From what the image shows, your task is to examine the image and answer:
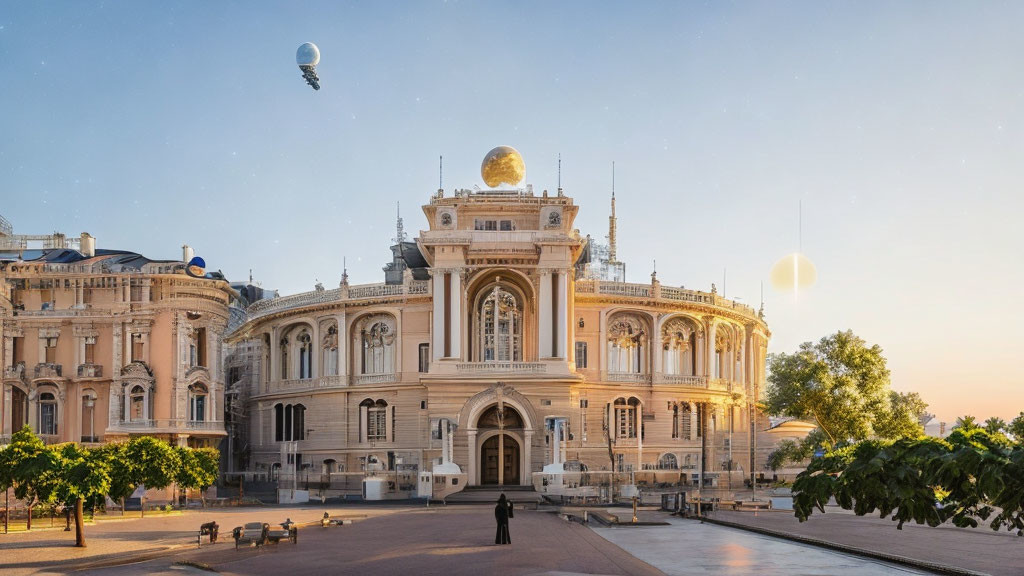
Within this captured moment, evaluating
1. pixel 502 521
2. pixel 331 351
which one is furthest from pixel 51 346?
pixel 502 521

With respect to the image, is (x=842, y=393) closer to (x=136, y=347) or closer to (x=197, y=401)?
(x=197, y=401)

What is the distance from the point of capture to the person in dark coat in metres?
35.9

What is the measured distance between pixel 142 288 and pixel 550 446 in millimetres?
27989

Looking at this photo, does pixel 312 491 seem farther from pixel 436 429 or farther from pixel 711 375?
pixel 711 375

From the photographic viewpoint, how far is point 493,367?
68062 millimetres

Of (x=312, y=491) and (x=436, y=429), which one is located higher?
(x=436, y=429)

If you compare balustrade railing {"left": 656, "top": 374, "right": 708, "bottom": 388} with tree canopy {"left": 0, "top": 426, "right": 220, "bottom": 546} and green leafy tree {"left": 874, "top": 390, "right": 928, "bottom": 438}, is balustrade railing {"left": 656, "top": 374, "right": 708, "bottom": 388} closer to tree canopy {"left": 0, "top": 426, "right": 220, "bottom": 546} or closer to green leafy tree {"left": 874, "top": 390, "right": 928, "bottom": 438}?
green leafy tree {"left": 874, "top": 390, "right": 928, "bottom": 438}

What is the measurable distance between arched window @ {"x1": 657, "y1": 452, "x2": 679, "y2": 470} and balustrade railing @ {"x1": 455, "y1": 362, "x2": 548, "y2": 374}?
50.8 feet

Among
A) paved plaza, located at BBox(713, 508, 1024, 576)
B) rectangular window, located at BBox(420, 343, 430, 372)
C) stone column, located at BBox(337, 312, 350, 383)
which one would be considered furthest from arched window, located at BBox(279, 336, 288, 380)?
paved plaza, located at BBox(713, 508, 1024, 576)

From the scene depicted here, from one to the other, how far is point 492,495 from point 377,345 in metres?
21.0

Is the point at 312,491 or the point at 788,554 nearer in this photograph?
the point at 788,554

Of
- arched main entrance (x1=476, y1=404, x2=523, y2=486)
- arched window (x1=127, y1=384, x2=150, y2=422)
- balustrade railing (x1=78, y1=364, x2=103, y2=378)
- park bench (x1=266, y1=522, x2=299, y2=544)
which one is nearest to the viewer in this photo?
park bench (x1=266, y1=522, x2=299, y2=544)

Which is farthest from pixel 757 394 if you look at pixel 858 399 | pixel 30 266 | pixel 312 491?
pixel 30 266

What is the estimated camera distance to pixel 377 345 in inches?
3142
